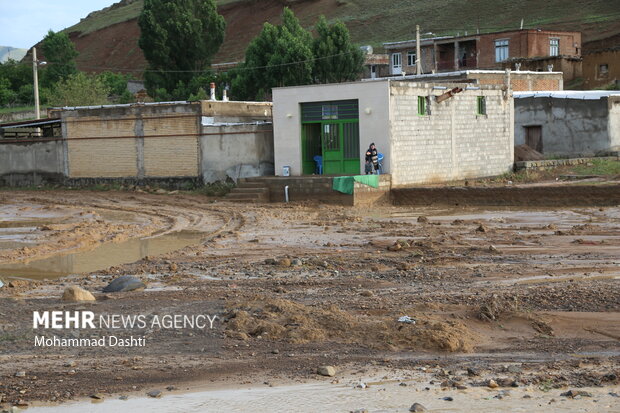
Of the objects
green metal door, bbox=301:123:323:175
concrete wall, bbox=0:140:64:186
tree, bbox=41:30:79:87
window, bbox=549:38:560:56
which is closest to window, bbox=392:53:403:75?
window, bbox=549:38:560:56

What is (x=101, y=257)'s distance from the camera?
1641 cm

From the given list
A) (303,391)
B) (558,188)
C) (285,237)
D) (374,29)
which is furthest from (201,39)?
(303,391)

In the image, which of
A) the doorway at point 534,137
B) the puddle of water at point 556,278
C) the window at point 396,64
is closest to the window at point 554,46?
the window at point 396,64

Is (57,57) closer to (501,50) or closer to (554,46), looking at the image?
(501,50)

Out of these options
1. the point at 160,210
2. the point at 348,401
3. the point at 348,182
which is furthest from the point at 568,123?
the point at 348,401

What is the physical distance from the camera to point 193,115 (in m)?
30.8

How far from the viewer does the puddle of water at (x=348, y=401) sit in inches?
280

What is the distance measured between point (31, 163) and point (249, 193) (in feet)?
41.3

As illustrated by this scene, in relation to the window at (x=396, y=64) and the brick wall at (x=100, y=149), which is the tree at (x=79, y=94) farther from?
the window at (x=396, y=64)

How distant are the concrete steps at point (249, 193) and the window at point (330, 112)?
10.7 ft

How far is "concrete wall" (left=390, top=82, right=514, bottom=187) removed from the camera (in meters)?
27.8

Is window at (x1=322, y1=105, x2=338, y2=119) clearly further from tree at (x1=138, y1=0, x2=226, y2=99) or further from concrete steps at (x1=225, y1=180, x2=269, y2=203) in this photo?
tree at (x1=138, y1=0, x2=226, y2=99)

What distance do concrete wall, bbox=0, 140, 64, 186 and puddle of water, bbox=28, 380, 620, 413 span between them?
93.8ft

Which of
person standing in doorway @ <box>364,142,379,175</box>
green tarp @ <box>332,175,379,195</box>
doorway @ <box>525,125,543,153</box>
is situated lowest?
green tarp @ <box>332,175,379,195</box>
